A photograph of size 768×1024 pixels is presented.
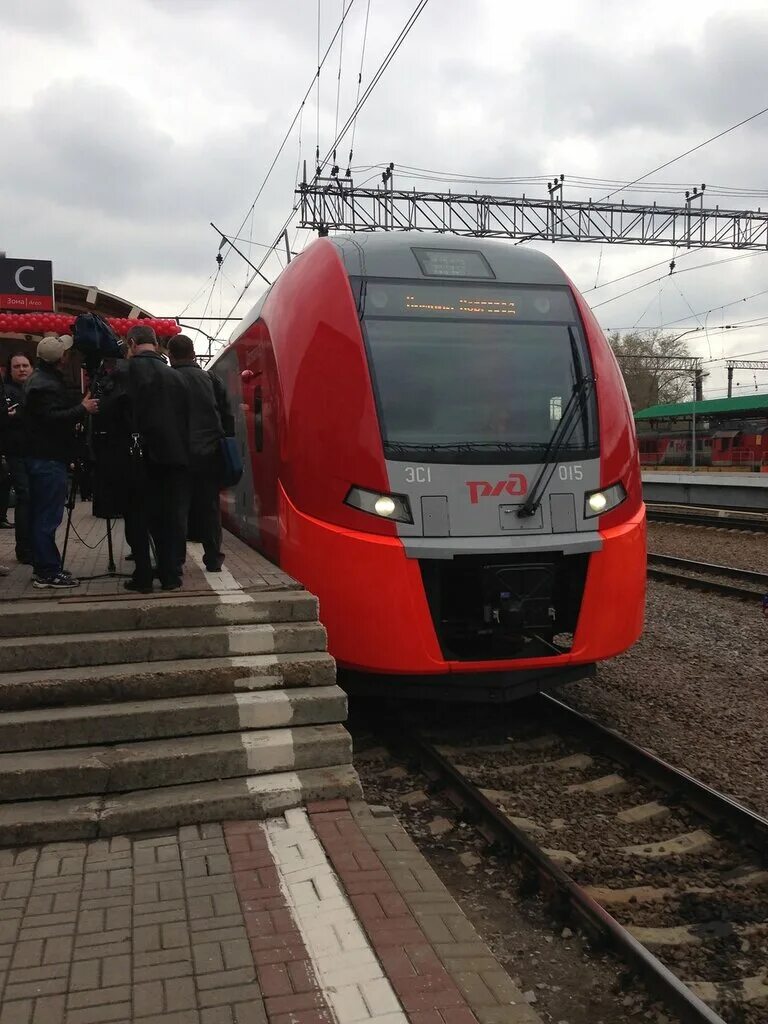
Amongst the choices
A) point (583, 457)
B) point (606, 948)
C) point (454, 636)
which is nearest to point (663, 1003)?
point (606, 948)

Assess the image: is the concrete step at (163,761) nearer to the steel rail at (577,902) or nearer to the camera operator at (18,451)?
the steel rail at (577,902)

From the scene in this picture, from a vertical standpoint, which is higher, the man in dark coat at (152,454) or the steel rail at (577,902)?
the man in dark coat at (152,454)

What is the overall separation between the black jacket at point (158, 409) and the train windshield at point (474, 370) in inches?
47.0

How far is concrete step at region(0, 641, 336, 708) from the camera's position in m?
4.16

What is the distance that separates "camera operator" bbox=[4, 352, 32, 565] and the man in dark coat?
75 centimetres

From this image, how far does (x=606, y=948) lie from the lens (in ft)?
10.8

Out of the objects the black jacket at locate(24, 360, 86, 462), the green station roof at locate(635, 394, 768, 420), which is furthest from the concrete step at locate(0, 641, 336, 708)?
the green station roof at locate(635, 394, 768, 420)

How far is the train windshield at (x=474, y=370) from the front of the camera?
545cm

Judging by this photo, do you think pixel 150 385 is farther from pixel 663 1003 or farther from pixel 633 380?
pixel 633 380

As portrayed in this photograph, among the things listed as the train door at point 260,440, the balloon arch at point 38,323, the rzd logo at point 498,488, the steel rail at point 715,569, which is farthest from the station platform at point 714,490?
the rzd logo at point 498,488

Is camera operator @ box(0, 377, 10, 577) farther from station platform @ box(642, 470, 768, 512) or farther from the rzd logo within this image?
station platform @ box(642, 470, 768, 512)

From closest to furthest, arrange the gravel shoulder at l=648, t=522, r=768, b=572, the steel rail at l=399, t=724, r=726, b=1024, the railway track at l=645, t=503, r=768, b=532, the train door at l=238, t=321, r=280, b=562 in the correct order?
the steel rail at l=399, t=724, r=726, b=1024
the train door at l=238, t=321, r=280, b=562
the gravel shoulder at l=648, t=522, r=768, b=572
the railway track at l=645, t=503, r=768, b=532

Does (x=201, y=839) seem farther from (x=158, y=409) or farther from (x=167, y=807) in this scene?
(x=158, y=409)

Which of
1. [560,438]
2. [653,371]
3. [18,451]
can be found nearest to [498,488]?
[560,438]
